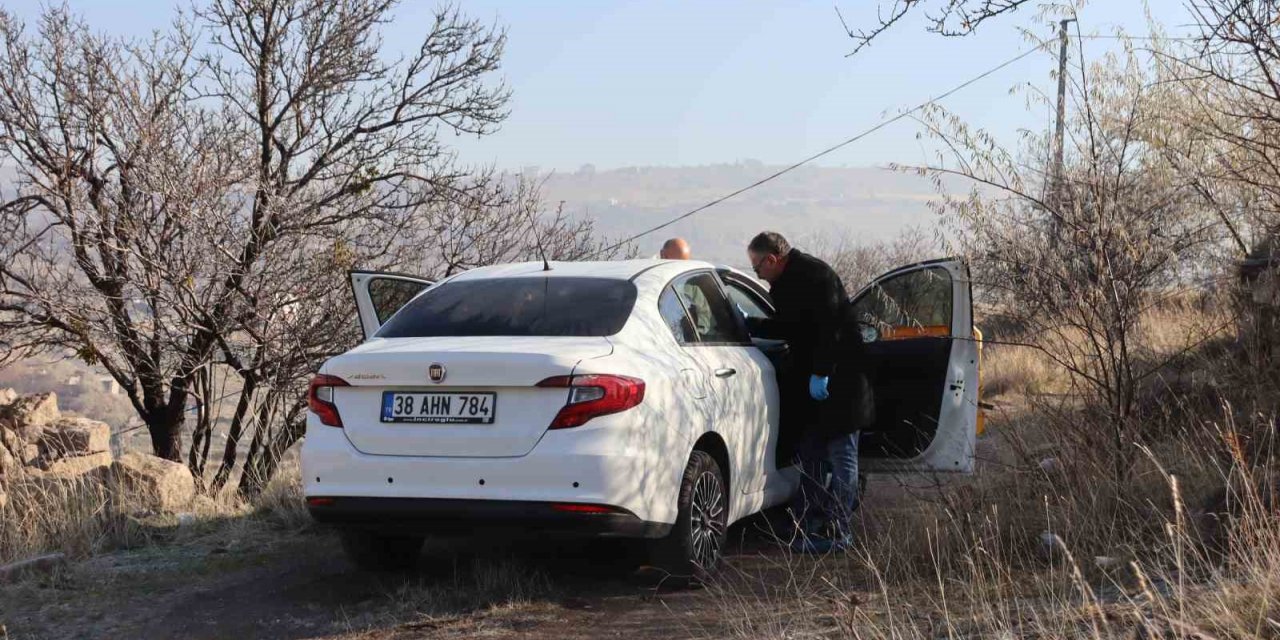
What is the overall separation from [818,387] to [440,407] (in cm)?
218

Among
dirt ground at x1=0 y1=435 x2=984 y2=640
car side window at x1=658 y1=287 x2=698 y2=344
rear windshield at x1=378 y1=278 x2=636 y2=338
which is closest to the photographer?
dirt ground at x1=0 y1=435 x2=984 y2=640

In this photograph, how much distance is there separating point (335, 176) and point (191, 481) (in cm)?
642

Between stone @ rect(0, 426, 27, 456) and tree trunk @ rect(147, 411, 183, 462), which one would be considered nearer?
tree trunk @ rect(147, 411, 183, 462)

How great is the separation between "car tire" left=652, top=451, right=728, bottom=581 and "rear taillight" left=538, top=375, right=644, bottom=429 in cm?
68

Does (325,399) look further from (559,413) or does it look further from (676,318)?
(676,318)

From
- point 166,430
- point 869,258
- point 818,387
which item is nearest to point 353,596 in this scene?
point 818,387

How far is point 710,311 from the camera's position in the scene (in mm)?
6969

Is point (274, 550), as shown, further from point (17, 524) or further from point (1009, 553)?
point (1009, 553)

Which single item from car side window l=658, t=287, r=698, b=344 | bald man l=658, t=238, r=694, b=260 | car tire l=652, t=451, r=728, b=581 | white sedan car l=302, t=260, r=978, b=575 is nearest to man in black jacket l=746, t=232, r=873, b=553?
white sedan car l=302, t=260, r=978, b=575

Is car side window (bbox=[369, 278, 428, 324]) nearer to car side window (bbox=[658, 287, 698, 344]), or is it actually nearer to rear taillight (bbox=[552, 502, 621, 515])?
car side window (bbox=[658, 287, 698, 344])

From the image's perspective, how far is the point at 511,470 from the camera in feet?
18.0

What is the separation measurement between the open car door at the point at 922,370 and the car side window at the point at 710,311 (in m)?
0.86

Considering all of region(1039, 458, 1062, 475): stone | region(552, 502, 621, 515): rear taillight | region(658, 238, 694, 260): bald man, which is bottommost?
region(1039, 458, 1062, 475): stone

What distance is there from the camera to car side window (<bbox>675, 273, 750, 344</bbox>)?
6.74m
